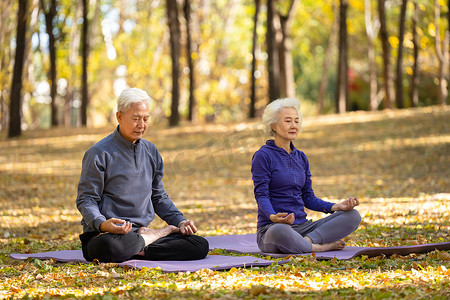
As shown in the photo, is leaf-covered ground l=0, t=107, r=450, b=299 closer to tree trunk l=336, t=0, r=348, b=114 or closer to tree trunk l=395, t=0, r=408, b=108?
tree trunk l=336, t=0, r=348, b=114

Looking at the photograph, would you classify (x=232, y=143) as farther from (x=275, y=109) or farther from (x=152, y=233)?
(x=152, y=233)

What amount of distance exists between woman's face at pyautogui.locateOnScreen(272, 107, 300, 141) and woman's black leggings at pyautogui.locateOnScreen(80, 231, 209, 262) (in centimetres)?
121

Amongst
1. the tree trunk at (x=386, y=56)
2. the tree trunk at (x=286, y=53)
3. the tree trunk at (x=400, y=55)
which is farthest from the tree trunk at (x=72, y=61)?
the tree trunk at (x=400, y=55)

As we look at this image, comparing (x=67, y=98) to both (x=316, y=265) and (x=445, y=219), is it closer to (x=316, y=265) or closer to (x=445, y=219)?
(x=445, y=219)

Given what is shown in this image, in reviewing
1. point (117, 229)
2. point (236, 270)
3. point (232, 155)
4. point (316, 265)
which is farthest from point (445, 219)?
point (232, 155)

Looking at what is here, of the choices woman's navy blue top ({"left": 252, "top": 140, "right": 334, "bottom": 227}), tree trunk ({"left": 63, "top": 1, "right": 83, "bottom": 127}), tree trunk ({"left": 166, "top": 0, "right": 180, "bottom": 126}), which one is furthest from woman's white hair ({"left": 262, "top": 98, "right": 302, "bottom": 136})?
tree trunk ({"left": 63, "top": 1, "right": 83, "bottom": 127})

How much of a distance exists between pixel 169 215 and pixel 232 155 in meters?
11.7

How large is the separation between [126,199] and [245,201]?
620 centimetres

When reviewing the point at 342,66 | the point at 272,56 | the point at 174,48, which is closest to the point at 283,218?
the point at 272,56

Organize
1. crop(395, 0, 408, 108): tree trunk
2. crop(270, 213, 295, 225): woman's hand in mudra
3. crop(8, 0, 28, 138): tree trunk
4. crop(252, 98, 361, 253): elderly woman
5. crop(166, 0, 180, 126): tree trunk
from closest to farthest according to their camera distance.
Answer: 1. crop(270, 213, 295, 225): woman's hand in mudra
2. crop(252, 98, 361, 253): elderly woman
3. crop(8, 0, 28, 138): tree trunk
4. crop(166, 0, 180, 126): tree trunk
5. crop(395, 0, 408, 108): tree trunk

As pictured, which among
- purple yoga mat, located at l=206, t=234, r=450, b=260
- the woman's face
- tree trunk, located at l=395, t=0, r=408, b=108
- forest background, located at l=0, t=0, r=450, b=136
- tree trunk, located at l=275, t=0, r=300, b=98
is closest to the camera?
purple yoga mat, located at l=206, t=234, r=450, b=260

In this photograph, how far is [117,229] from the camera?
17.0 ft

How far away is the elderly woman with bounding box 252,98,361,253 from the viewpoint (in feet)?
18.8

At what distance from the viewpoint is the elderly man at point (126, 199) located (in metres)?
5.34
